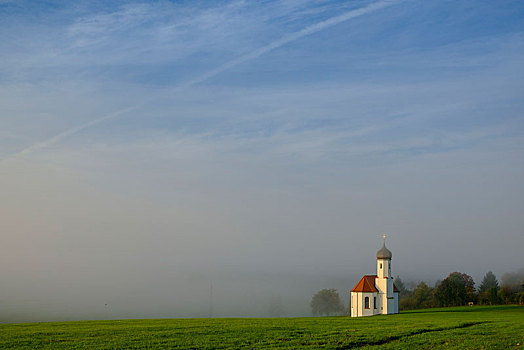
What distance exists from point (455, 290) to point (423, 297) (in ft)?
33.6

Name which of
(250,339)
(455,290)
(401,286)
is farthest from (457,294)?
(250,339)

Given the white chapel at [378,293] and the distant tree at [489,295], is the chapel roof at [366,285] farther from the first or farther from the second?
the distant tree at [489,295]

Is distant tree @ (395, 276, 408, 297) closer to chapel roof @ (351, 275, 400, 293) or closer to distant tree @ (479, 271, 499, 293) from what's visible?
distant tree @ (479, 271, 499, 293)

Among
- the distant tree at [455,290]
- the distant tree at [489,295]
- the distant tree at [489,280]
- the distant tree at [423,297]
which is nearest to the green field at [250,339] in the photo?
the distant tree at [489,295]

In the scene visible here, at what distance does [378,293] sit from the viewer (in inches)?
3504

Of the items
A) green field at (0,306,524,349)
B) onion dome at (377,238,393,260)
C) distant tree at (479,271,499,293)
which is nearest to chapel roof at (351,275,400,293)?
onion dome at (377,238,393,260)

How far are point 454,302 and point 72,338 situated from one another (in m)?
116

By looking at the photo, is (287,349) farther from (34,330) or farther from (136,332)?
(34,330)

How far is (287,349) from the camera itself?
26.2m

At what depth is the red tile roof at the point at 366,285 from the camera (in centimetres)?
8844

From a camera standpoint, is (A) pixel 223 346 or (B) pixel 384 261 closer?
(A) pixel 223 346

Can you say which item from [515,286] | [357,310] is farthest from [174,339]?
[515,286]

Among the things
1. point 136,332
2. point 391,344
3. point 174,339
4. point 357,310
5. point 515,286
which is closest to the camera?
point 391,344

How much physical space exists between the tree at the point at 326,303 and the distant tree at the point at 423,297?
771 inches
